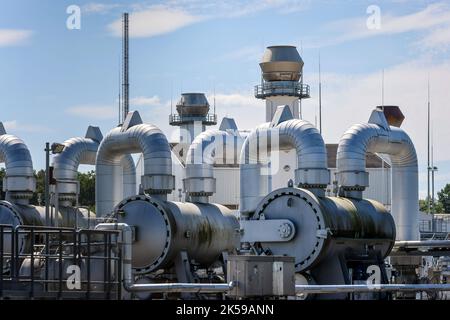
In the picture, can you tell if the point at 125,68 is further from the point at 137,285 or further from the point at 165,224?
the point at 137,285

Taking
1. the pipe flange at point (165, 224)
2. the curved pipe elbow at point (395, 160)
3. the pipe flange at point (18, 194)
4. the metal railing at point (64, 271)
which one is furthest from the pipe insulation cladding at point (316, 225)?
the pipe flange at point (18, 194)

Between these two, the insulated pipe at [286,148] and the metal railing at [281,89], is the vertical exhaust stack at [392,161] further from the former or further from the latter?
the metal railing at [281,89]

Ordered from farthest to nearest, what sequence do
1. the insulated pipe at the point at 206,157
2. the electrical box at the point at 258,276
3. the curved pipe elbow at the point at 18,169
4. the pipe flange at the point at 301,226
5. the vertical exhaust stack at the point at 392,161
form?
the curved pipe elbow at the point at 18,169, the insulated pipe at the point at 206,157, the vertical exhaust stack at the point at 392,161, the pipe flange at the point at 301,226, the electrical box at the point at 258,276

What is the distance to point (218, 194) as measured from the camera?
7688 centimetres

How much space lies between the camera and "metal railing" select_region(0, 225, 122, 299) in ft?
77.0

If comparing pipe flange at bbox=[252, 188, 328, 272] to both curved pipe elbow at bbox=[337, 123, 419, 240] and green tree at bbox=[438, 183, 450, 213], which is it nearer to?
curved pipe elbow at bbox=[337, 123, 419, 240]

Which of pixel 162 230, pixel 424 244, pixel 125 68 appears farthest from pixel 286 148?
pixel 125 68

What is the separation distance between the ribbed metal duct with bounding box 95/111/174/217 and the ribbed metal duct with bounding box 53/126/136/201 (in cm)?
122

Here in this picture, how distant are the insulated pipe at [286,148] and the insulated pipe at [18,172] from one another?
26.1ft

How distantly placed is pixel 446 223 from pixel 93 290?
55.4 metres

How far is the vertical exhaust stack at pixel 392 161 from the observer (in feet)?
130

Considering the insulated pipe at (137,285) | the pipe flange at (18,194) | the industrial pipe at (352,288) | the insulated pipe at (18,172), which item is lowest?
the industrial pipe at (352,288)

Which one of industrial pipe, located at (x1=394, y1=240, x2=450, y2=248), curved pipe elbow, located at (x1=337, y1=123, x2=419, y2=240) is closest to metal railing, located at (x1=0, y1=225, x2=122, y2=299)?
curved pipe elbow, located at (x1=337, y1=123, x2=419, y2=240)

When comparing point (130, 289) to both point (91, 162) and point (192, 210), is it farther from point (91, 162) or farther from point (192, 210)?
point (91, 162)
